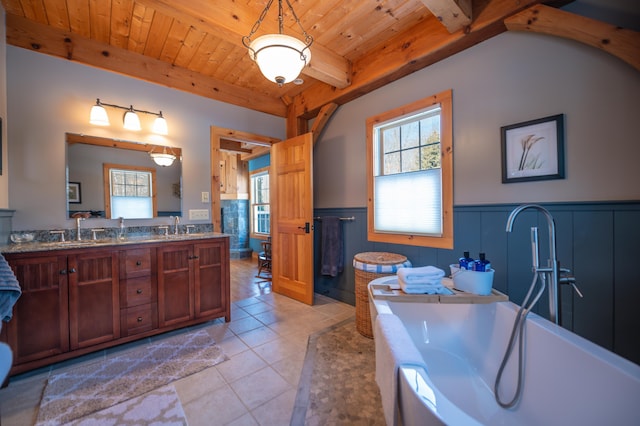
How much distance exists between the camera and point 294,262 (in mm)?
Result: 3459

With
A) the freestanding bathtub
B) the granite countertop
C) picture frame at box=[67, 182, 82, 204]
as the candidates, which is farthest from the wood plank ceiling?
the freestanding bathtub

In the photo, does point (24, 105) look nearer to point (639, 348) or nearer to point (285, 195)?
point (285, 195)

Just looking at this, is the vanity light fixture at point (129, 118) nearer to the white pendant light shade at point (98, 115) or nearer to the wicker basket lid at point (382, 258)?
the white pendant light shade at point (98, 115)

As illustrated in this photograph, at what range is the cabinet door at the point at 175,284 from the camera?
2383mm

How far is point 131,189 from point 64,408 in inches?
74.1

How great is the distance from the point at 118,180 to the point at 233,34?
1820mm

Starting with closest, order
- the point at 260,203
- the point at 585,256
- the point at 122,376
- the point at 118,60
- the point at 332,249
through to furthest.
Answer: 1. the point at 585,256
2. the point at 122,376
3. the point at 118,60
4. the point at 332,249
5. the point at 260,203

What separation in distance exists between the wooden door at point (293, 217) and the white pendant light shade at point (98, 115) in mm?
1824

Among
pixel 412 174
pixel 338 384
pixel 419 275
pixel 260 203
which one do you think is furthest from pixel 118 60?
pixel 260 203

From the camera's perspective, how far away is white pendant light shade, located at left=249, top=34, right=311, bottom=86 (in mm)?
1635

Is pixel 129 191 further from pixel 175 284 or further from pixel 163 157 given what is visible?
pixel 175 284

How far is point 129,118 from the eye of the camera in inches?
104

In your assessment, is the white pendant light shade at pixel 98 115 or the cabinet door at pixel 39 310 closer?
the cabinet door at pixel 39 310

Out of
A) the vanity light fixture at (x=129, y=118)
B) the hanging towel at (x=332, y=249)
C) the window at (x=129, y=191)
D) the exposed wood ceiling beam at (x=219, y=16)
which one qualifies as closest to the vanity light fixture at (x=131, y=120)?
the vanity light fixture at (x=129, y=118)
